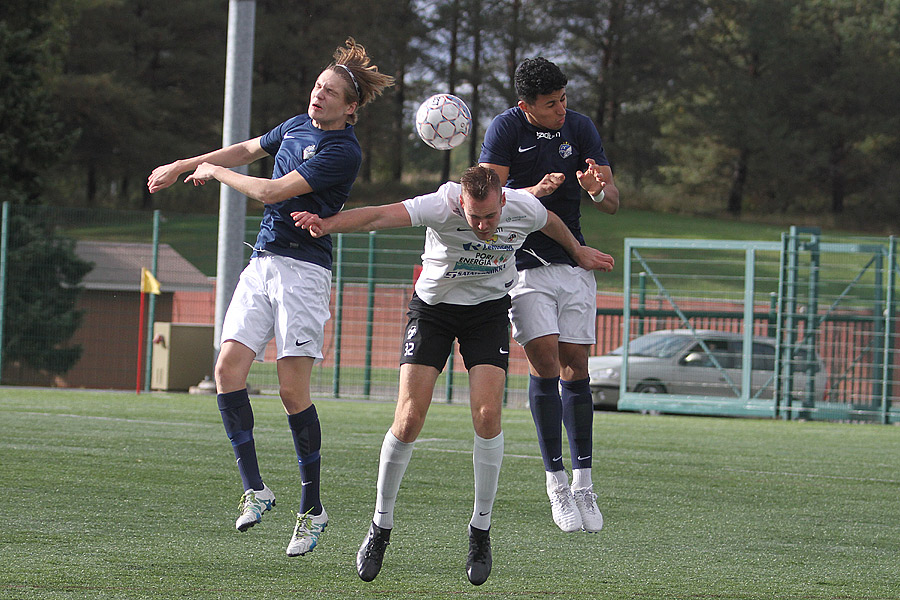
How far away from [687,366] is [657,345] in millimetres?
568

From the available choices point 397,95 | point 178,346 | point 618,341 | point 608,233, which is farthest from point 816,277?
point 397,95

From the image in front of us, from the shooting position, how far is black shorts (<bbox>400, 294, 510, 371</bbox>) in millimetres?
5125

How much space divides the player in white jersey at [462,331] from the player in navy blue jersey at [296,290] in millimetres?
467

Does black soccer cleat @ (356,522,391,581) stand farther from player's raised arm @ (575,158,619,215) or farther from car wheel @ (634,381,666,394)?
car wheel @ (634,381,666,394)

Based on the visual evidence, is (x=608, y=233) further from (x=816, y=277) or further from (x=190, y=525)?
(x=190, y=525)

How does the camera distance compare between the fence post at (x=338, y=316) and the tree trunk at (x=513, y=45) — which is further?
the tree trunk at (x=513, y=45)

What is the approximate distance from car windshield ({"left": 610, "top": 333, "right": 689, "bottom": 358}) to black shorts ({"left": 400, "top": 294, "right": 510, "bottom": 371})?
11.7 m

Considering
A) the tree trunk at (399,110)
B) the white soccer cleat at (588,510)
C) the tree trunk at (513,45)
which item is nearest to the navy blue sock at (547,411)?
the white soccer cleat at (588,510)

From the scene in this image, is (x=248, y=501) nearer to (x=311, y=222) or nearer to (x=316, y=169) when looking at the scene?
(x=311, y=222)

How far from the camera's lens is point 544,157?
5754 mm

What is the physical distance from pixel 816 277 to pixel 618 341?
4592 millimetres

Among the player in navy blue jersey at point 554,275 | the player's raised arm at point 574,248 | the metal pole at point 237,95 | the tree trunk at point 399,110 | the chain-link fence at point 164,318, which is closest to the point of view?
the player's raised arm at point 574,248

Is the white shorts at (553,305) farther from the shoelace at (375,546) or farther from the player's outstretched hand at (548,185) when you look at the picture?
the shoelace at (375,546)

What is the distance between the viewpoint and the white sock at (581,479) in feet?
19.1
